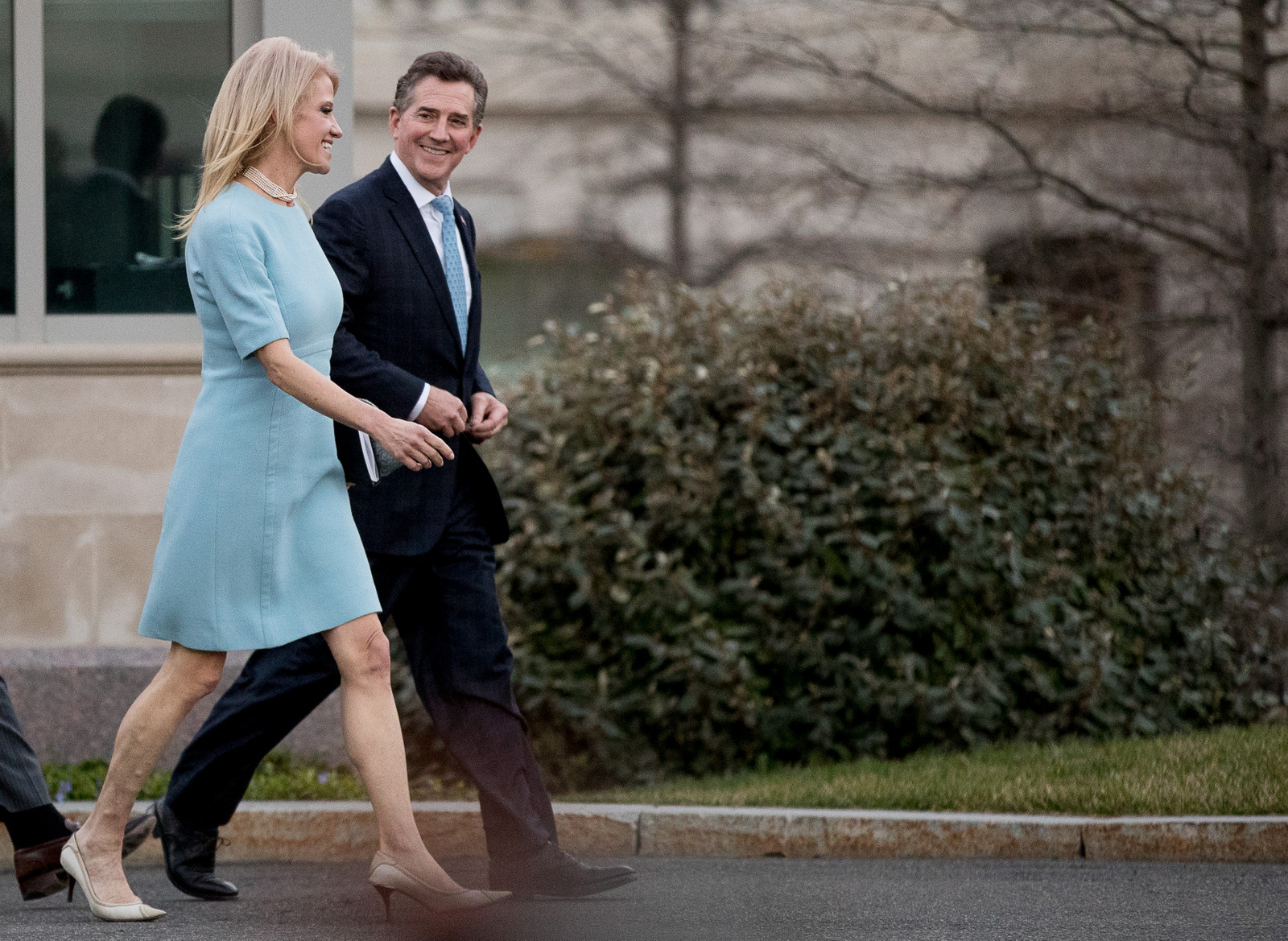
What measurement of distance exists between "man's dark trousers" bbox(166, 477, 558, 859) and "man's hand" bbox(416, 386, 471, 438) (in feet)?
0.86

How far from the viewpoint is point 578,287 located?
1353 centimetres

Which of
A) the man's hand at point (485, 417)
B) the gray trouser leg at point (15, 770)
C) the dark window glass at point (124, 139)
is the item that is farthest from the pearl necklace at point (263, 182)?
the dark window glass at point (124, 139)

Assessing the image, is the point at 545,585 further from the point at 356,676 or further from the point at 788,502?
the point at 356,676

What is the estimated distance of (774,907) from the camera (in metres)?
4.23

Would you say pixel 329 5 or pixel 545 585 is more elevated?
pixel 329 5

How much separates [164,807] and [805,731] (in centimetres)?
262

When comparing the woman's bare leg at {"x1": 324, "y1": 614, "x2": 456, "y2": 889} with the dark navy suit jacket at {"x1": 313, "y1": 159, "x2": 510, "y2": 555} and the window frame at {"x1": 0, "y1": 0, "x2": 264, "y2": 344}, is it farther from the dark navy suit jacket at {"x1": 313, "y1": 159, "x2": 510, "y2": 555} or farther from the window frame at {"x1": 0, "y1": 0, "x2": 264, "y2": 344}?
the window frame at {"x1": 0, "y1": 0, "x2": 264, "y2": 344}

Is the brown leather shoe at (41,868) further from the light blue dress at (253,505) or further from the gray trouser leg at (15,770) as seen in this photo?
the light blue dress at (253,505)

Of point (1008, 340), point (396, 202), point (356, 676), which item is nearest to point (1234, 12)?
point (1008, 340)

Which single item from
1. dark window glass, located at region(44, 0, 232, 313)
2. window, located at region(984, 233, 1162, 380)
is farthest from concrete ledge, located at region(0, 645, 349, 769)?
window, located at region(984, 233, 1162, 380)

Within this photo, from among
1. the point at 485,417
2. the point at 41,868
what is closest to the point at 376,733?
the point at 485,417

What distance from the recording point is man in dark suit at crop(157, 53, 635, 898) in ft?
13.3

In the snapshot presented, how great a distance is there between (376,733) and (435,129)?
4.83 feet

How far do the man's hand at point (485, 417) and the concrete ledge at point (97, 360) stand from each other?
268cm
